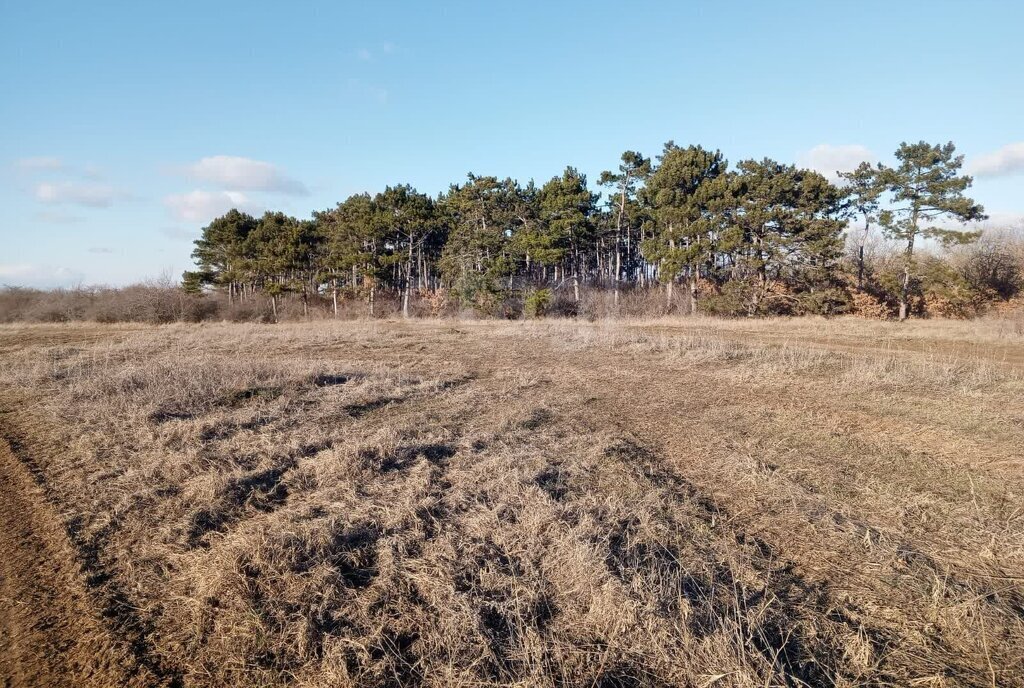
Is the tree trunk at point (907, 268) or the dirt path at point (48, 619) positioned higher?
the tree trunk at point (907, 268)

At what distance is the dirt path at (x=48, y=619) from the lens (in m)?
2.59

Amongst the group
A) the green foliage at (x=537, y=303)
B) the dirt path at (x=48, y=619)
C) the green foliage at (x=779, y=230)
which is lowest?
the dirt path at (x=48, y=619)

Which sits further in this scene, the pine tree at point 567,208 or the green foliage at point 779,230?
the pine tree at point 567,208

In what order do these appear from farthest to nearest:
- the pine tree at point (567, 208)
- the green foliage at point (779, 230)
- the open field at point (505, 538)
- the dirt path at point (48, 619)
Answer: the pine tree at point (567, 208)
the green foliage at point (779, 230)
the open field at point (505, 538)
the dirt path at point (48, 619)

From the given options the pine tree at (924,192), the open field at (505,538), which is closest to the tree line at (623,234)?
the pine tree at (924,192)

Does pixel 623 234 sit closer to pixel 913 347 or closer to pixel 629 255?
pixel 629 255

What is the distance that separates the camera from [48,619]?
117 inches

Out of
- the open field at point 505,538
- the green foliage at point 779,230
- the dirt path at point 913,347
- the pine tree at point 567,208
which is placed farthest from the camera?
the pine tree at point 567,208

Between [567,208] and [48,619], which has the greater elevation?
[567,208]

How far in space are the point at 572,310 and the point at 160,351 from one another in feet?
78.0

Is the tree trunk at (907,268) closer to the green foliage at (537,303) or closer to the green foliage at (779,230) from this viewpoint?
the green foliage at (779,230)

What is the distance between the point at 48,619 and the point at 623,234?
147 feet

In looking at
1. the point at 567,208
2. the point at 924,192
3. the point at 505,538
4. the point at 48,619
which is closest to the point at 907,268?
the point at 924,192

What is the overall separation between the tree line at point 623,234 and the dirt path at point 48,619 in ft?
90.2
